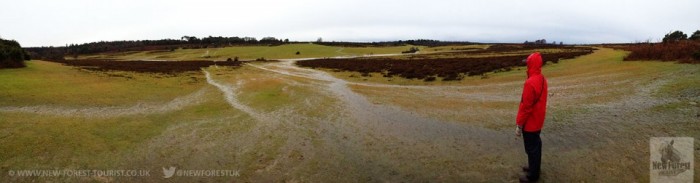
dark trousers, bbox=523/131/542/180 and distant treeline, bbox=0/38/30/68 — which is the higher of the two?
distant treeline, bbox=0/38/30/68

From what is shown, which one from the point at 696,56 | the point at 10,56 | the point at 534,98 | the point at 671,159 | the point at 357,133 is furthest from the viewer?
the point at 10,56

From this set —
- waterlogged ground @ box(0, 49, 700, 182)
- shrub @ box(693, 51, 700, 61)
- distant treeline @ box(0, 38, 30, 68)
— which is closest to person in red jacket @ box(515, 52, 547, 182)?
waterlogged ground @ box(0, 49, 700, 182)

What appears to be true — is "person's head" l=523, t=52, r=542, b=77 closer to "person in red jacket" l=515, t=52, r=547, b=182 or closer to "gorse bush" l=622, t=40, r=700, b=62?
"person in red jacket" l=515, t=52, r=547, b=182

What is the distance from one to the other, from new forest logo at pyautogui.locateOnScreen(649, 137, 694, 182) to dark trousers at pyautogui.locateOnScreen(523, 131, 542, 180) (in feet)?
7.55

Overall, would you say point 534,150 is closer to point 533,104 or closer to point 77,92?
point 533,104

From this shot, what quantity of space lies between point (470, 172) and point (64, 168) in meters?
10.1

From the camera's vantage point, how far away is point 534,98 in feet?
25.6

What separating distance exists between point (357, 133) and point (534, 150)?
256 inches

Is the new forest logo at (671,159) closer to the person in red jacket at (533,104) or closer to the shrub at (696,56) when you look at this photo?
the person in red jacket at (533,104)

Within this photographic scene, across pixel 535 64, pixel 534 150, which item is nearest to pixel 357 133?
pixel 534 150

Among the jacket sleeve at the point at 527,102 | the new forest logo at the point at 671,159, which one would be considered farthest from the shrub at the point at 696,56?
the jacket sleeve at the point at 527,102

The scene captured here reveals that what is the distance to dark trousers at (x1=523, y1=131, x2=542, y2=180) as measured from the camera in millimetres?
8070

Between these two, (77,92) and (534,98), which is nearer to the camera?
(534,98)

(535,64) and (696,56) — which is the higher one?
(696,56)
